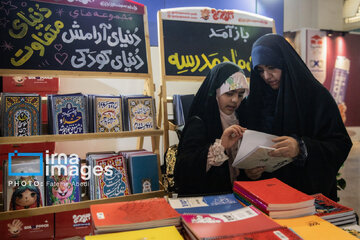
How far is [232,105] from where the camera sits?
1.76 metres

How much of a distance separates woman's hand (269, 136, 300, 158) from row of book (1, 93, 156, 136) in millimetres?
1004

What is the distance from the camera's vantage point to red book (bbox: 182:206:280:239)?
80cm

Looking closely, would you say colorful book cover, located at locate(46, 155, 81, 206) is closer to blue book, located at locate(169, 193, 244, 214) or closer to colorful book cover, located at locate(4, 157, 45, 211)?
colorful book cover, located at locate(4, 157, 45, 211)

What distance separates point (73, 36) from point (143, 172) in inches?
43.0

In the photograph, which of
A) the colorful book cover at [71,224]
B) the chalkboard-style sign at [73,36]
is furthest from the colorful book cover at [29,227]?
the chalkboard-style sign at [73,36]

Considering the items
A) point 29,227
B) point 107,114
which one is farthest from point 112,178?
point 29,227

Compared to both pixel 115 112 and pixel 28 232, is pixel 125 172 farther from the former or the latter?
pixel 28 232

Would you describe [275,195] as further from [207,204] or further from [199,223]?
[199,223]

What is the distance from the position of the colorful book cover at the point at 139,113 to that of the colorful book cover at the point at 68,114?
306 millimetres

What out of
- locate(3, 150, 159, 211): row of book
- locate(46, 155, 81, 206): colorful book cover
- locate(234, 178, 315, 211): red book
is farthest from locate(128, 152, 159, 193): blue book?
locate(234, 178, 315, 211): red book

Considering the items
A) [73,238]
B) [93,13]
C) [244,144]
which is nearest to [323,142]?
[244,144]

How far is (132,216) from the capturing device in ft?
2.93

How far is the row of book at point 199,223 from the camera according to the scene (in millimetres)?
799

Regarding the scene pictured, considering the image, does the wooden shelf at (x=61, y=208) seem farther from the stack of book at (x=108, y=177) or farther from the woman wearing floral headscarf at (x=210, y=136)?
the woman wearing floral headscarf at (x=210, y=136)
